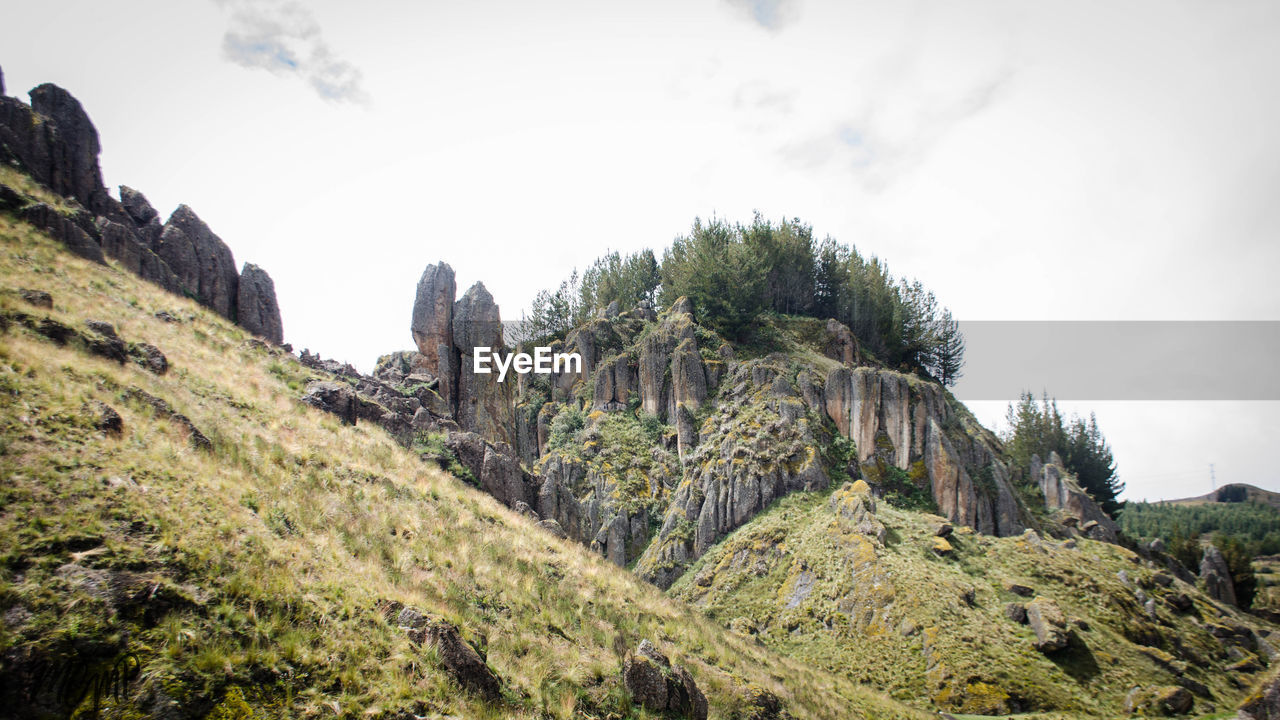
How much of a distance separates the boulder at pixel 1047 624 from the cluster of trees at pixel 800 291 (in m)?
32.1

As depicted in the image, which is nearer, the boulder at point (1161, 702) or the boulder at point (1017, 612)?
the boulder at point (1161, 702)

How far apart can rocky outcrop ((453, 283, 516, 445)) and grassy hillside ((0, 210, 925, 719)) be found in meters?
15.4

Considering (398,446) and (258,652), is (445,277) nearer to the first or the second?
(398,446)

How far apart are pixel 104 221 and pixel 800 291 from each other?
192ft

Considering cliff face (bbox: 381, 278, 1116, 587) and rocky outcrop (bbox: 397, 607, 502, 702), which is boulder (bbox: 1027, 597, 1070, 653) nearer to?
cliff face (bbox: 381, 278, 1116, 587)

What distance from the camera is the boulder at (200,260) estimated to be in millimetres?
28422

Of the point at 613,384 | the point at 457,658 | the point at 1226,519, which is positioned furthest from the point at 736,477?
the point at 1226,519

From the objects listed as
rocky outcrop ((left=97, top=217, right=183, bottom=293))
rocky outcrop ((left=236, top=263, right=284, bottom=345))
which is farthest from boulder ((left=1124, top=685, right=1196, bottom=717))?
rocky outcrop ((left=97, top=217, right=183, bottom=293))

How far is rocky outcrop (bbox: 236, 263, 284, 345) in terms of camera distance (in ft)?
99.9

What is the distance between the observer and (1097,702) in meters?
22.8

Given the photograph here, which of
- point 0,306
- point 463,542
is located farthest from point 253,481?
point 0,306

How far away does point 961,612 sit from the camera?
26.7 metres

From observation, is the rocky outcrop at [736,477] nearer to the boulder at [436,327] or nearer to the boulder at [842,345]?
the boulder at [842,345]

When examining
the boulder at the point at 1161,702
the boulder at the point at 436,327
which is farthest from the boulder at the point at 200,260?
the boulder at the point at 1161,702
